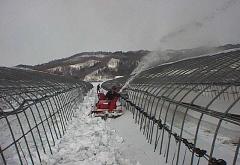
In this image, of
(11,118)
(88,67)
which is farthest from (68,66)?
(11,118)

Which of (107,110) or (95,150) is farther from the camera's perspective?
(107,110)

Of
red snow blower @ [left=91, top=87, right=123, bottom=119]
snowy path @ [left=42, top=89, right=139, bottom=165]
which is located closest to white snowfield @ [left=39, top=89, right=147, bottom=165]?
snowy path @ [left=42, top=89, right=139, bottom=165]

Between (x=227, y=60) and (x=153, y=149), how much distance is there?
24.6 feet

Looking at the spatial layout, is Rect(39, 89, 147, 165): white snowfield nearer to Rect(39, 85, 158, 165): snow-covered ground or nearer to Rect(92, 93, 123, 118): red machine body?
Rect(39, 85, 158, 165): snow-covered ground

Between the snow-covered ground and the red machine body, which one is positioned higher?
the snow-covered ground

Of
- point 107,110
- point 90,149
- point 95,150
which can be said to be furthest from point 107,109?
point 95,150

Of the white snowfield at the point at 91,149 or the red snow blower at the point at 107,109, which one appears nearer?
the white snowfield at the point at 91,149

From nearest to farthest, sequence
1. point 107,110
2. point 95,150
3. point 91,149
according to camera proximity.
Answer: point 95,150
point 91,149
point 107,110

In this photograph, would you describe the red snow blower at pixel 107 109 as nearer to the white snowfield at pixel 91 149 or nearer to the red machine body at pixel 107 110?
the red machine body at pixel 107 110

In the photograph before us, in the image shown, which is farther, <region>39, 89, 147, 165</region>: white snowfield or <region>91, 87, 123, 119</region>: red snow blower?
<region>91, 87, 123, 119</region>: red snow blower

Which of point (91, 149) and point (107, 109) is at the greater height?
point (91, 149)

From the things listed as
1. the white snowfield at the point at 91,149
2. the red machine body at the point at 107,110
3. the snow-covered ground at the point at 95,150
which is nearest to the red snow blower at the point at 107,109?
the red machine body at the point at 107,110

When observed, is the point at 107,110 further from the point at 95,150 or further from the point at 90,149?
the point at 95,150

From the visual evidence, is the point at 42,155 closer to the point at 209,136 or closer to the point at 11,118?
the point at 209,136
